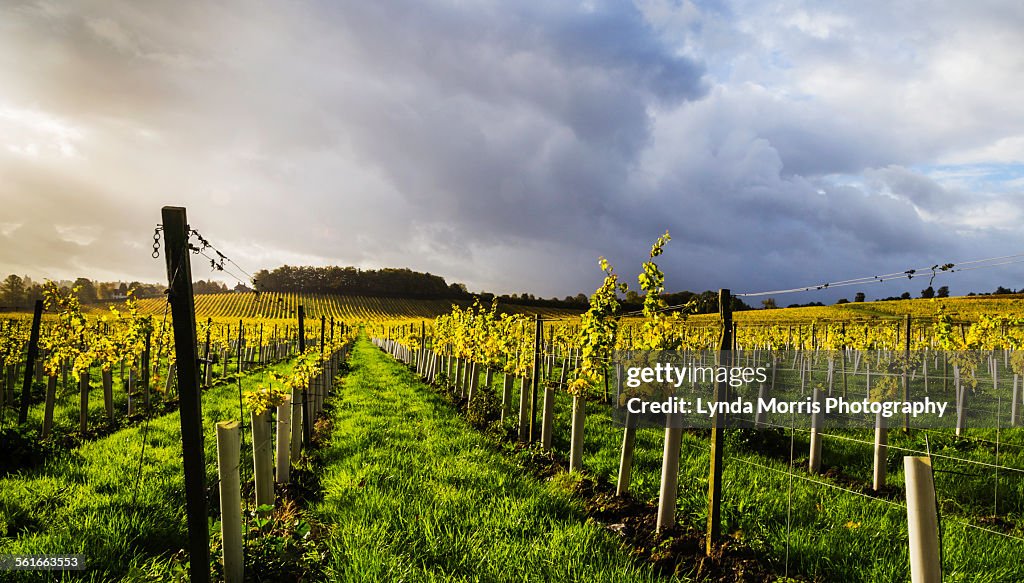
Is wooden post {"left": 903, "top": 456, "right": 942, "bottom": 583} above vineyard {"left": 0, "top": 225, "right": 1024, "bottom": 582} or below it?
above

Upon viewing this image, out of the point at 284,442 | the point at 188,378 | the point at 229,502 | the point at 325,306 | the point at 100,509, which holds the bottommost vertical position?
the point at 100,509

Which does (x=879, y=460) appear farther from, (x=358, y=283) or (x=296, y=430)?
(x=358, y=283)

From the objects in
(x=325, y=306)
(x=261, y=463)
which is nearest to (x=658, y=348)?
(x=261, y=463)

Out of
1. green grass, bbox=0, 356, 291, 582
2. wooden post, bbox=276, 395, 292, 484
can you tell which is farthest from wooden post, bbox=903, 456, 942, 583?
wooden post, bbox=276, 395, 292, 484

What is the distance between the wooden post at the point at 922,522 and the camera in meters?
2.52

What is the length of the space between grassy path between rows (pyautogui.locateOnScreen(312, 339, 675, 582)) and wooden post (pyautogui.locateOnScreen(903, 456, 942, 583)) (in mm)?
1545

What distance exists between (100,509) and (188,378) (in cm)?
274

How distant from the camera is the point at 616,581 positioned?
3.29 metres

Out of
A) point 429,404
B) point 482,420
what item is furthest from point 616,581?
point 429,404

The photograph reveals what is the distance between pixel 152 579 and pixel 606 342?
5005mm

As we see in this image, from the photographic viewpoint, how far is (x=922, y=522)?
8.36ft

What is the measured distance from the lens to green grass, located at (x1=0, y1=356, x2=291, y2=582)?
3.76 m

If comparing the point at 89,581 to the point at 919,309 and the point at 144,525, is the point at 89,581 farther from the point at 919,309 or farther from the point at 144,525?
→ the point at 919,309

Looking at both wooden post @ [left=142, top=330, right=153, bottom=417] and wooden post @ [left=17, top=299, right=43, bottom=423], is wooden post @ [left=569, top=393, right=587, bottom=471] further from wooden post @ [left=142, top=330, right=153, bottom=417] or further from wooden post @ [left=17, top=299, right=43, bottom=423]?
wooden post @ [left=17, top=299, right=43, bottom=423]
